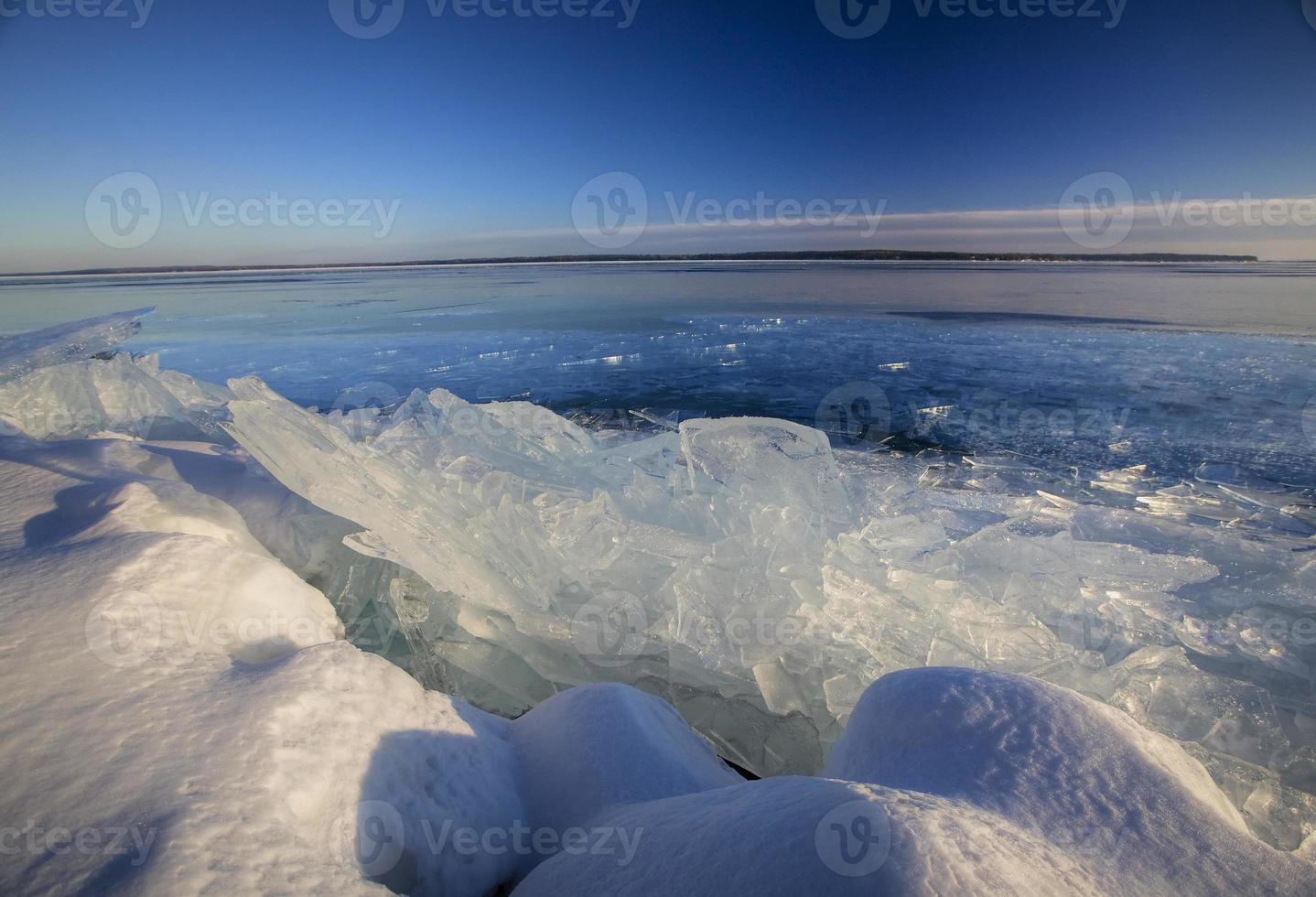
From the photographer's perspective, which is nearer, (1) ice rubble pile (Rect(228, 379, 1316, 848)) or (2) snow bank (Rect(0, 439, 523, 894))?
(2) snow bank (Rect(0, 439, 523, 894))

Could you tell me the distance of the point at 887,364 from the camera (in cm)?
789

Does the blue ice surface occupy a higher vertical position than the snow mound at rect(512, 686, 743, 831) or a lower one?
higher

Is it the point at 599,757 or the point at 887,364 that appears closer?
the point at 599,757

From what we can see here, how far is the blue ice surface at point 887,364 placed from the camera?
5148mm

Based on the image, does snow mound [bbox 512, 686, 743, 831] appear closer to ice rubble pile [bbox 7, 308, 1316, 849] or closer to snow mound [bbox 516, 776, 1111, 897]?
snow mound [bbox 516, 776, 1111, 897]

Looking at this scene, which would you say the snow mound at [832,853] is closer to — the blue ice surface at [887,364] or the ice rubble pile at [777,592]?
the ice rubble pile at [777,592]

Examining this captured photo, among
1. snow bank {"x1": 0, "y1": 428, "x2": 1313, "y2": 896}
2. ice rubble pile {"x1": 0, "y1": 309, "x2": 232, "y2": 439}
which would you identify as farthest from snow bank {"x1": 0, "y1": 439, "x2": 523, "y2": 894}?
ice rubble pile {"x1": 0, "y1": 309, "x2": 232, "y2": 439}

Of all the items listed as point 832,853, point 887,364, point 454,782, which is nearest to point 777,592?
point 454,782

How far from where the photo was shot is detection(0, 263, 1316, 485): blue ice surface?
515 centimetres

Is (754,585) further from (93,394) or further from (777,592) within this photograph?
(93,394)

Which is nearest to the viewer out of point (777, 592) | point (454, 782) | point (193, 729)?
point (193, 729)

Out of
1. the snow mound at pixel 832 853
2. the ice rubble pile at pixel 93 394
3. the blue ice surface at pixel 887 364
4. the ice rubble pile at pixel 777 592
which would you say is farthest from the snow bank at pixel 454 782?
the blue ice surface at pixel 887 364

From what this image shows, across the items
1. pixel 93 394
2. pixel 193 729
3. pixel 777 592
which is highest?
pixel 93 394

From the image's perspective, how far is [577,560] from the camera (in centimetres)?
269
